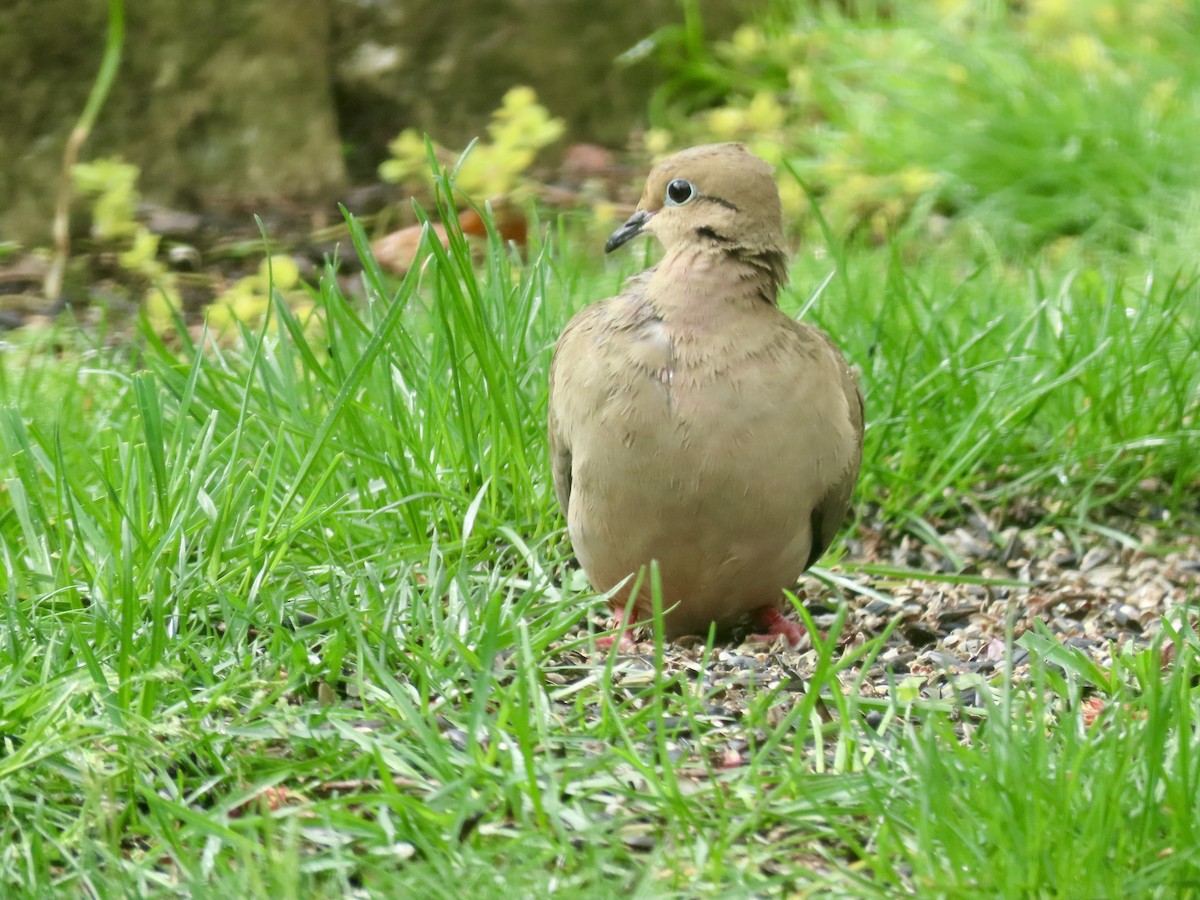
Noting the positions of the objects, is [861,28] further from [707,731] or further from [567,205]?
[707,731]

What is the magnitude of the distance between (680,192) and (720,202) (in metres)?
0.12

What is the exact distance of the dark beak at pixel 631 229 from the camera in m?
3.75

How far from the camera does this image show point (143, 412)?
11.2ft

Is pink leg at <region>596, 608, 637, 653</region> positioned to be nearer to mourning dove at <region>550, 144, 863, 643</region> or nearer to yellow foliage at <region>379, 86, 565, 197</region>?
mourning dove at <region>550, 144, 863, 643</region>

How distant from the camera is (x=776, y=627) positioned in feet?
12.9

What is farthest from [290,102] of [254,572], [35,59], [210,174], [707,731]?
[707,731]

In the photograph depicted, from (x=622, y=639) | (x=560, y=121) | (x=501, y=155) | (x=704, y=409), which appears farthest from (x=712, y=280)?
(x=560, y=121)

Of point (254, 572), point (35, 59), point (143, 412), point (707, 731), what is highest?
point (35, 59)

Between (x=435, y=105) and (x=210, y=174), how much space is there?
1.18 meters

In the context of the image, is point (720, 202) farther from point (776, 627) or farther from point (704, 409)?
point (776, 627)

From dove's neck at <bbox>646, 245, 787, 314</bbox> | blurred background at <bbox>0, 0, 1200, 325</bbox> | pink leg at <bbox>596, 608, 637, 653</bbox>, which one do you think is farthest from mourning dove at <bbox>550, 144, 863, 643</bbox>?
blurred background at <bbox>0, 0, 1200, 325</bbox>

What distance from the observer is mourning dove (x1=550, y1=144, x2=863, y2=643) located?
344 centimetres

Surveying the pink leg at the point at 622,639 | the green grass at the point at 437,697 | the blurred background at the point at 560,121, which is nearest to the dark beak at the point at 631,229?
the green grass at the point at 437,697

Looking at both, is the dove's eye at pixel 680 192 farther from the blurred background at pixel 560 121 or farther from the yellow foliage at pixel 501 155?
the yellow foliage at pixel 501 155
